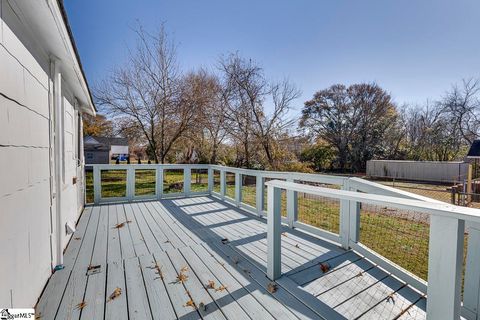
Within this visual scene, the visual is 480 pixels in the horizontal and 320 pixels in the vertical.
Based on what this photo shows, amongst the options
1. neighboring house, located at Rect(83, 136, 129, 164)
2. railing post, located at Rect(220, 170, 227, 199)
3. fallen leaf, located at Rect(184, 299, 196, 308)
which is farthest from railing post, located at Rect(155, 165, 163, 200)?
neighboring house, located at Rect(83, 136, 129, 164)

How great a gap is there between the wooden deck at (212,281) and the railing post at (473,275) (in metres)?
0.32

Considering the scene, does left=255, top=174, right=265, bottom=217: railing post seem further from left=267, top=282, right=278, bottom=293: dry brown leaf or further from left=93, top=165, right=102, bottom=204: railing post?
left=93, top=165, right=102, bottom=204: railing post

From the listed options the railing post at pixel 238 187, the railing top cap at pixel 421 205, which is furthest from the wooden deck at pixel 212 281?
the railing post at pixel 238 187

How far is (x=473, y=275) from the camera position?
1.65m

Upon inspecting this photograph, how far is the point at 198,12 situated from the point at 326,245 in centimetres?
794

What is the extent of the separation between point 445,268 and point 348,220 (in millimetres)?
1890

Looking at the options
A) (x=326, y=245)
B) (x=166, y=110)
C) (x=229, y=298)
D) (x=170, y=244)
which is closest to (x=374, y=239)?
(x=326, y=245)

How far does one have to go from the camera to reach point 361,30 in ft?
27.1

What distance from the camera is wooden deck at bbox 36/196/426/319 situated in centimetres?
186

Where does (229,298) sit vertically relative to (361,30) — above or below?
below

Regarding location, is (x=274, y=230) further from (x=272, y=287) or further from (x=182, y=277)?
(x=182, y=277)

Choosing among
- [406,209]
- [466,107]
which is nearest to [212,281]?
[406,209]

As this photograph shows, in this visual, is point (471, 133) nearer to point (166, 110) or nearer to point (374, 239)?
point (374, 239)

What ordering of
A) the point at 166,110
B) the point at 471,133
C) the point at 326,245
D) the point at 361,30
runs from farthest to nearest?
the point at 471,133, the point at 166,110, the point at 361,30, the point at 326,245
